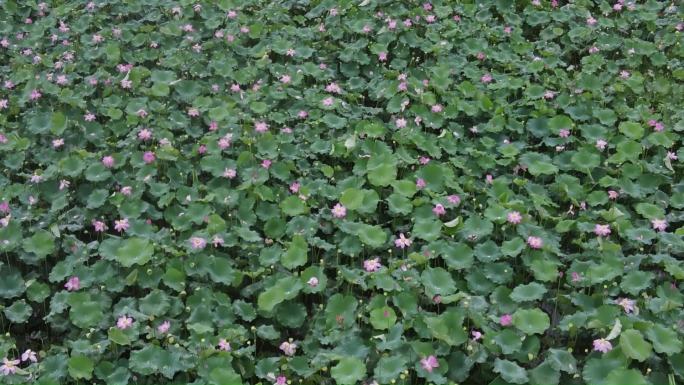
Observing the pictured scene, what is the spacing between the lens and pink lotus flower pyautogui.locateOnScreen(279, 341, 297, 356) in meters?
2.65

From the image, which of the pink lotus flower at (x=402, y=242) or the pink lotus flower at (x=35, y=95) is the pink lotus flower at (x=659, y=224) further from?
the pink lotus flower at (x=35, y=95)

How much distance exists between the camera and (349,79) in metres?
4.29

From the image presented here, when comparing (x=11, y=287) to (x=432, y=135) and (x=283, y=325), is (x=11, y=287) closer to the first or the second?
(x=283, y=325)

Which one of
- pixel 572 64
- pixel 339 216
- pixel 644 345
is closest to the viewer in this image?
pixel 644 345

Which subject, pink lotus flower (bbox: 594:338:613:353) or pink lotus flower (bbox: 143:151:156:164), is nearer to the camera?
pink lotus flower (bbox: 594:338:613:353)

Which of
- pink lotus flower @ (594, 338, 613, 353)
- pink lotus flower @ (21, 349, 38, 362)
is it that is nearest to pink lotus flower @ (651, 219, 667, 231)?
pink lotus flower @ (594, 338, 613, 353)

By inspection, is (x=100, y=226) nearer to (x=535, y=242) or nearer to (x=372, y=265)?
(x=372, y=265)

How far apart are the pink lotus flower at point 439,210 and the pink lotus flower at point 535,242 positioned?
1.31 feet

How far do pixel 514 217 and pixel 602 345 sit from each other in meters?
0.73

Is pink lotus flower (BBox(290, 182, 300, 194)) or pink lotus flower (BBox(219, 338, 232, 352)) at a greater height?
pink lotus flower (BBox(219, 338, 232, 352))

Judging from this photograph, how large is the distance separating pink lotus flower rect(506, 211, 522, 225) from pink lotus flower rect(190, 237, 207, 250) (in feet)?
4.19

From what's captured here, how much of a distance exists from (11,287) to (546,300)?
213cm

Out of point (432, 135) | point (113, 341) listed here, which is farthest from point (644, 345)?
point (113, 341)

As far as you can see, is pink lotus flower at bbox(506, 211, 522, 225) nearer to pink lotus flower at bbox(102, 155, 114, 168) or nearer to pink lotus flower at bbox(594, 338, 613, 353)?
pink lotus flower at bbox(594, 338, 613, 353)
